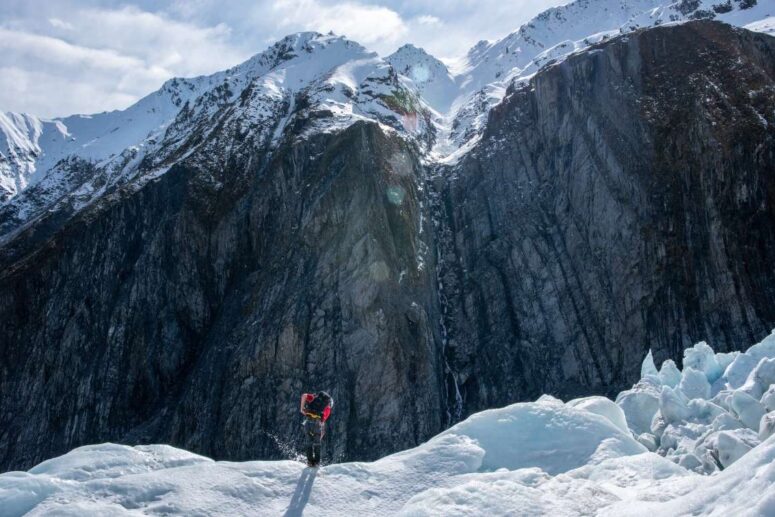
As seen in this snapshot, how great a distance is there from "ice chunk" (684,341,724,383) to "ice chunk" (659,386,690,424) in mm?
4608

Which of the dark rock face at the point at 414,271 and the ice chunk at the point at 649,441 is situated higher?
the dark rock face at the point at 414,271

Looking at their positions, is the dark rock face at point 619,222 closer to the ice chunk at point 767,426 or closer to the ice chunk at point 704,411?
the ice chunk at point 704,411

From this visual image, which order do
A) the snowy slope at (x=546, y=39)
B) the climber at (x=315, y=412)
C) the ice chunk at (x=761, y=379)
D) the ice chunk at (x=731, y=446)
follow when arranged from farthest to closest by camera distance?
the snowy slope at (x=546, y=39) < the ice chunk at (x=761, y=379) < the climber at (x=315, y=412) < the ice chunk at (x=731, y=446)

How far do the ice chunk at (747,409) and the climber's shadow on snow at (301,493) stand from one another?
11584mm

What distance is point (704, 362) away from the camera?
24.4m

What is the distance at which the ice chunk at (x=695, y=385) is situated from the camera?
2183 cm

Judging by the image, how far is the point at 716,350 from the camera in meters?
45.3

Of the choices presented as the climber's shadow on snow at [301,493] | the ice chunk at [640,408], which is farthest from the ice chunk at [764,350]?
the climber's shadow on snow at [301,493]

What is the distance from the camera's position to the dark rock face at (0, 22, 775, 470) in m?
49.9

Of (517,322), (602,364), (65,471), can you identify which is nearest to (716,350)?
(602,364)

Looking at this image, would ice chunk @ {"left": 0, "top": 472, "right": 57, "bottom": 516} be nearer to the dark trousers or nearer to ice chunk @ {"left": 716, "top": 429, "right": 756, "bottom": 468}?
the dark trousers

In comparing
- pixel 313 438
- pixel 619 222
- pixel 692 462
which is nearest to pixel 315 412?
pixel 313 438

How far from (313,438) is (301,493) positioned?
278cm

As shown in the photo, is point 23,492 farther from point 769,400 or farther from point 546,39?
point 546,39
